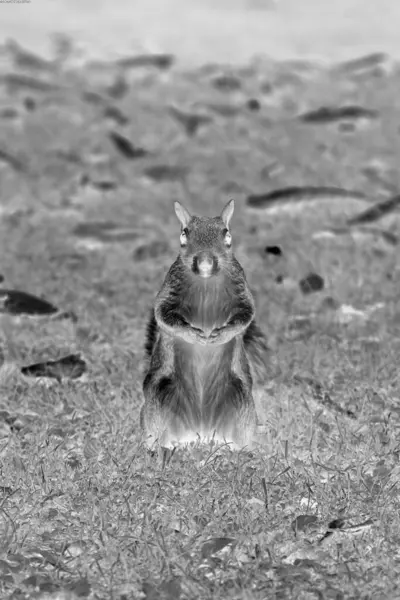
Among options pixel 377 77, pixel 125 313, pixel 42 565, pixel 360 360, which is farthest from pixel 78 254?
pixel 377 77

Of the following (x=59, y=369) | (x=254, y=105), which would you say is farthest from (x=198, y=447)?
(x=254, y=105)

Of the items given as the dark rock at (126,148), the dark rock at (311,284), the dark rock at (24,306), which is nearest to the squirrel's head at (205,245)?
the dark rock at (24,306)

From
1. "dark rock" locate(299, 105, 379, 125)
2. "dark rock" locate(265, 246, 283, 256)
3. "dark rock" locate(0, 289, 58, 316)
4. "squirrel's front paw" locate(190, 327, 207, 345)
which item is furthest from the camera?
"dark rock" locate(299, 105, 379, 125)

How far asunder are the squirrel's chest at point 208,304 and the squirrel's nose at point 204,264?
0.45 feet

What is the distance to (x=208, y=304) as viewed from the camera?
4.21m

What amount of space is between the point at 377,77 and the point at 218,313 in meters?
12.0

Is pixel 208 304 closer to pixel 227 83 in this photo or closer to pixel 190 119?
pixel 190 119

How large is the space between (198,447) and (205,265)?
0.76 m

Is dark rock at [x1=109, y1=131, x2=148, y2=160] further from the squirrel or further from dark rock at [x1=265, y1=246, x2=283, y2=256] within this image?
the squirrel

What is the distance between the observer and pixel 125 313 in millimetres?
6449

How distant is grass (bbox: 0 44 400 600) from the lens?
3486mm

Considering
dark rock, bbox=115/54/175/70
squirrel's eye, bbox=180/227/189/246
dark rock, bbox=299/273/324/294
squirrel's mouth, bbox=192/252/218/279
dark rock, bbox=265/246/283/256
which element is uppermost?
squirrel's eye, bbox=180/227/189/246

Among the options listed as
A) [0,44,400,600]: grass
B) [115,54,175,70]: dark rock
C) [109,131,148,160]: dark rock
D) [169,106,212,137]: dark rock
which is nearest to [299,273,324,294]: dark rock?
[0,44,400,600]: grass

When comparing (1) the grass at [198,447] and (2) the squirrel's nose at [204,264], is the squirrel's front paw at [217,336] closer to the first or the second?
(2) the squirrel's nose at [204,264]
